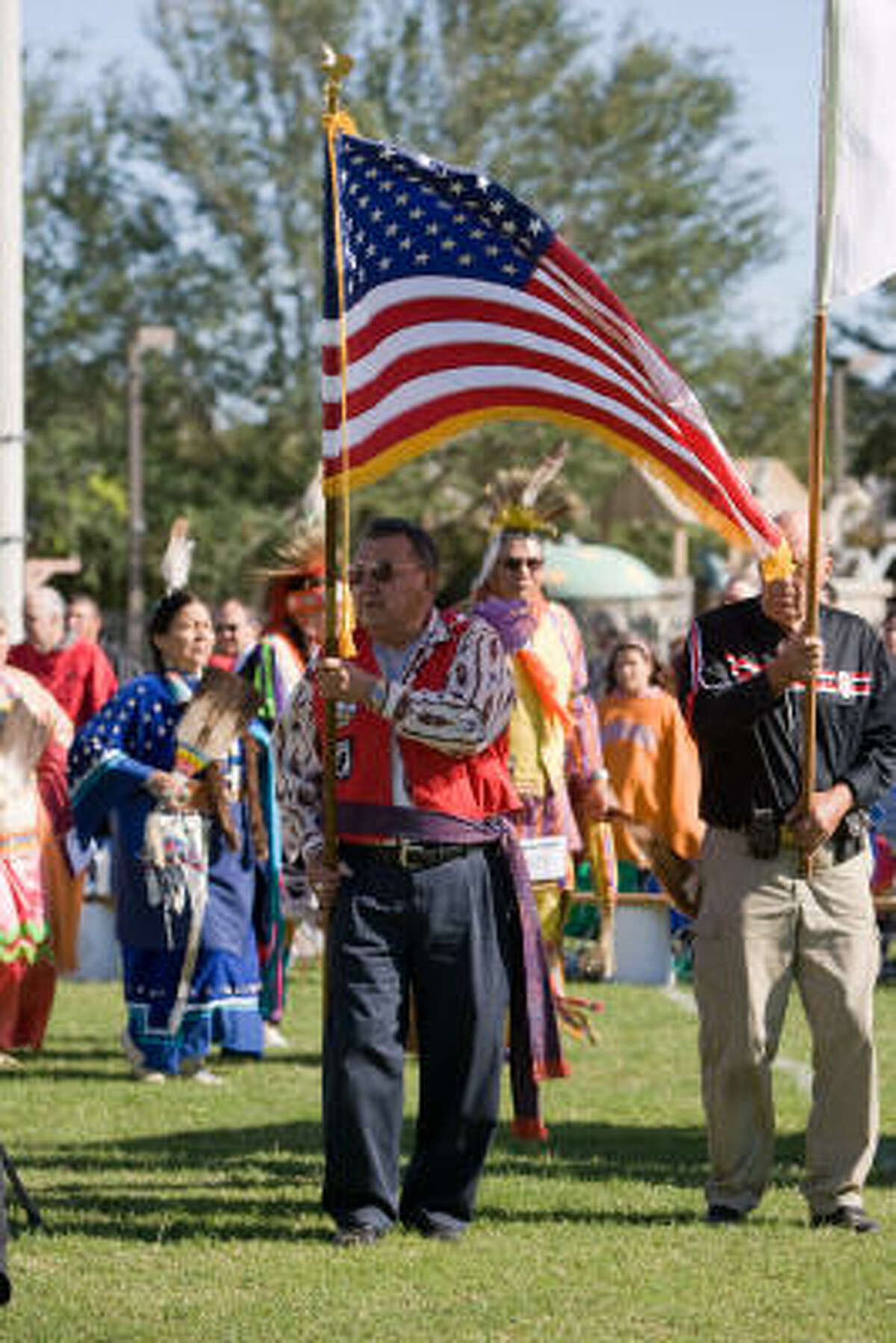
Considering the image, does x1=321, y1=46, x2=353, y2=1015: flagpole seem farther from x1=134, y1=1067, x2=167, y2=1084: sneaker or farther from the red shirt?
Answer: the red shirt

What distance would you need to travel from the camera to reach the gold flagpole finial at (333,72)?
604 cm

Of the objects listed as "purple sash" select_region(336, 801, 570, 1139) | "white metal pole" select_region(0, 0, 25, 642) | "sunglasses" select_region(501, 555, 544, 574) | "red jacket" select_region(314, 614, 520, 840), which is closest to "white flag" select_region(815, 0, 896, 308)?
"red jacket" select_region(314, 614, 520, 840)

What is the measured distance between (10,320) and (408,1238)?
7365mm

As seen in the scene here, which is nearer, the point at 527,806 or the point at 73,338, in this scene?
the point at 527,806

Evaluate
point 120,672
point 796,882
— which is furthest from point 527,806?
point 120,672

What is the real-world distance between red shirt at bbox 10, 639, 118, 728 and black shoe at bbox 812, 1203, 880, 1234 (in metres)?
7.20

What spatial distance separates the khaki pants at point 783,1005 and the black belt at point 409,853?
0.74 meters

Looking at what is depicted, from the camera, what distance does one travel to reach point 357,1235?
6.13 meters

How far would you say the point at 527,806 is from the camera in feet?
30.2

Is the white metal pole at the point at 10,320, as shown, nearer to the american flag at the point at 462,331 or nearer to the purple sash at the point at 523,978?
the american flag at the point at 462,331

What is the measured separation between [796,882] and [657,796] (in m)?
6.89

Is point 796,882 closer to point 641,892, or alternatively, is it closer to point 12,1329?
point 12,1329

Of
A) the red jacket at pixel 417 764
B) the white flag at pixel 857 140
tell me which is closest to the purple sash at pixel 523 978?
the red jacket at pixel 417 764

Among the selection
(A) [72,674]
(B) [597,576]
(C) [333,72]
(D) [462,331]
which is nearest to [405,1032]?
(D) [462,331]
